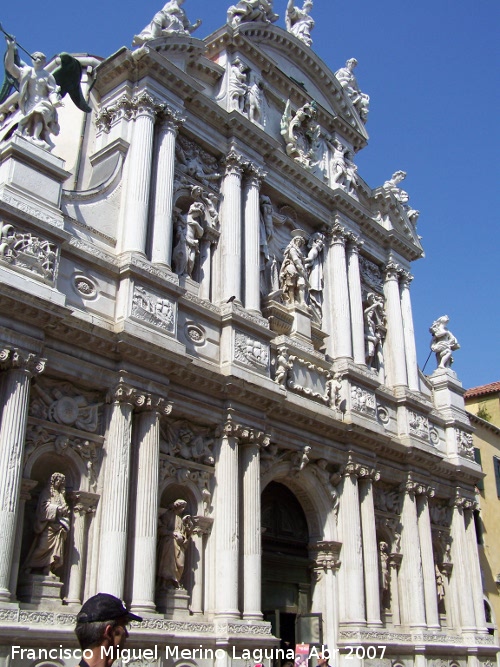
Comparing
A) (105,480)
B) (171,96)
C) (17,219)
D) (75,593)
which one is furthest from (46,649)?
(171,96)

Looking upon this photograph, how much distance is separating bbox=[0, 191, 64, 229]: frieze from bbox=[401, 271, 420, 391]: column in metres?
11.3

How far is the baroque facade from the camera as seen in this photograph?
1174 centimetres

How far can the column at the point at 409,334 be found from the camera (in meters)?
20.6

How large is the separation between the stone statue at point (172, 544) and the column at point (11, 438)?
9.49ft

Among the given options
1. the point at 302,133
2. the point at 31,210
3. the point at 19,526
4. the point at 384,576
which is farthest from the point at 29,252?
the point at 384,576

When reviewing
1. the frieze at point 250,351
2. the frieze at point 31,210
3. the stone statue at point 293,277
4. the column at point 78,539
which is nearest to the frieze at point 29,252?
the frieze at point 31,210

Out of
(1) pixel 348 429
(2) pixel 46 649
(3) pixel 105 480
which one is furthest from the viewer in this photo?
(1) pixel 348 429

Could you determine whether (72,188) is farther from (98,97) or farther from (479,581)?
(479,581)

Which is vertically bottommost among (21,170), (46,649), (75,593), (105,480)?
(46,649)

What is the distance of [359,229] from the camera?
67.9 feet

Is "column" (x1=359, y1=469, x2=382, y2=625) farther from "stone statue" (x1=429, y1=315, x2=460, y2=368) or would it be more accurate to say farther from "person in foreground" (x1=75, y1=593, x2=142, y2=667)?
"person in foreground" (x1=75, y1=593, x2=142, y2=667)

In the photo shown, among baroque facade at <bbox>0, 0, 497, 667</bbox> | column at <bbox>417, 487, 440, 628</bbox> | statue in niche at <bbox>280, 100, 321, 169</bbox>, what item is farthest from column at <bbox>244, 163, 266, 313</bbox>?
column at <bbox>417, 487, 440, 628</bbox>

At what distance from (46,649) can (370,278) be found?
1352 centimetres

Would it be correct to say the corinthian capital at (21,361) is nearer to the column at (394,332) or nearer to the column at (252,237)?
the column at (252,237)
